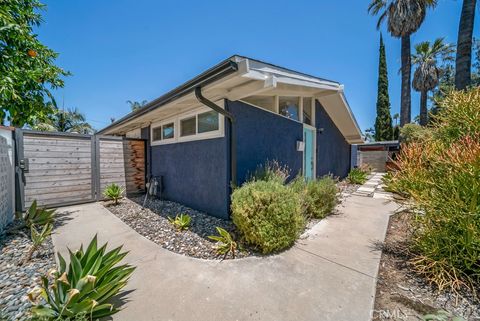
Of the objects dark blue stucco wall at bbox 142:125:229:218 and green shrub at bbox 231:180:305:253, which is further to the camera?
dark blue stucco wall at bbox 142:125:229:218

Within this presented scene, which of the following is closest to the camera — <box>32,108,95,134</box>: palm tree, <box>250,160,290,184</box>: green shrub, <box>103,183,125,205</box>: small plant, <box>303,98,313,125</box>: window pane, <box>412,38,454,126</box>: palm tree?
<box>250,160,290,184</box>: green shrub

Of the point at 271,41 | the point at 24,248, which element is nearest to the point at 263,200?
the point at 24,248

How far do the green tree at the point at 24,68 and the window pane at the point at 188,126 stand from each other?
2982 mm

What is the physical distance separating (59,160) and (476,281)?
392 inches

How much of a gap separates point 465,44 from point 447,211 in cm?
1070

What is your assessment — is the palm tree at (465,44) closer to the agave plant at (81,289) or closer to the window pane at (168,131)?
the window pane at (168,131)

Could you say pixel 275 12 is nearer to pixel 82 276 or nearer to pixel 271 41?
pixel 271 41

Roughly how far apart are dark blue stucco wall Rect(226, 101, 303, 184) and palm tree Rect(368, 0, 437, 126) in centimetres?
1432

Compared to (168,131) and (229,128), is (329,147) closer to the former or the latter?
(229,128)

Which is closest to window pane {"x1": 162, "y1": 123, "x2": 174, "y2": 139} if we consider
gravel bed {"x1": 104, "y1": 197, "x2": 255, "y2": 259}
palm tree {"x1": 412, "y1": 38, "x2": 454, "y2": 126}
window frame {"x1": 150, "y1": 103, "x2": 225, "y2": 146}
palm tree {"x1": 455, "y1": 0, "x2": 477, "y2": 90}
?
window frame {"x1": 150, "y1": 103, "x2": 225, "y2": 146}

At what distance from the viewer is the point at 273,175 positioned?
4.94 m

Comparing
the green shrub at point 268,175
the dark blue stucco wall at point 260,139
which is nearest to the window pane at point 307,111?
the dark blue stucco wall at point 260,139

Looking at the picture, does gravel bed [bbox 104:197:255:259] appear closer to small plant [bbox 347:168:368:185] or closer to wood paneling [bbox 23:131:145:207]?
wood paneling [bbox 23:131:145:207]

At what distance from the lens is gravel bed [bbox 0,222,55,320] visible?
220 centimetres
